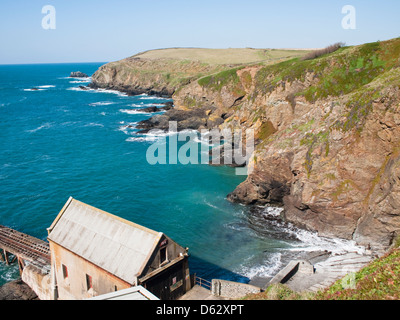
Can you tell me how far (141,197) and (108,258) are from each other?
73.4ft

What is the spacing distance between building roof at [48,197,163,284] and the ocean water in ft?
34.7

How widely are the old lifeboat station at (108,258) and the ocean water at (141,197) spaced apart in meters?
8.52

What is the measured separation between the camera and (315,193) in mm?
33281

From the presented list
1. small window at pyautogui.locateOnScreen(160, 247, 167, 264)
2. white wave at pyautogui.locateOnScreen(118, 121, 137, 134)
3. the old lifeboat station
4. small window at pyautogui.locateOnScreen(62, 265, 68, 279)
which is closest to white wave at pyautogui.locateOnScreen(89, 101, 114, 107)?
white wave at pyautogui.locateOnScreen(118, 121, 137, 134)

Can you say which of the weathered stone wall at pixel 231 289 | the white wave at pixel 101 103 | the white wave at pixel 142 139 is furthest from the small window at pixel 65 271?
the white wave at pixel 101 103

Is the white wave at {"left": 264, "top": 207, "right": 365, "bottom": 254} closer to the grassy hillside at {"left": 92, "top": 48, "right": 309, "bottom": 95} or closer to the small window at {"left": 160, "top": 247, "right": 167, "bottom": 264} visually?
the small window at {"left": 160, "top": 247, "right": 167, "bottom": 264}

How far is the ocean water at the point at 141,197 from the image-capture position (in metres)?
30.4

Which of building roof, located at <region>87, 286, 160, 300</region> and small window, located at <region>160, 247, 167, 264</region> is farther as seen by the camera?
small window, located at <region>160, 247, 167, 264</region>

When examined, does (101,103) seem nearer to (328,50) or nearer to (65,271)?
(328,50)

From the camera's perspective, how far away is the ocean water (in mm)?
30375

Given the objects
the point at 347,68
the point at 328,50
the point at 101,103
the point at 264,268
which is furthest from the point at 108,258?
the point at 101,103

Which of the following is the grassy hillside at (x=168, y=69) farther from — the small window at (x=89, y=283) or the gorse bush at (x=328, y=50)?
the small window at (x=89, y=283)

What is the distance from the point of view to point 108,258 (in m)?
19.4

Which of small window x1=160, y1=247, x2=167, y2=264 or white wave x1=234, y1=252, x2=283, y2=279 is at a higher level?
small window x1=160, y1=247, x2=167, y2=264
